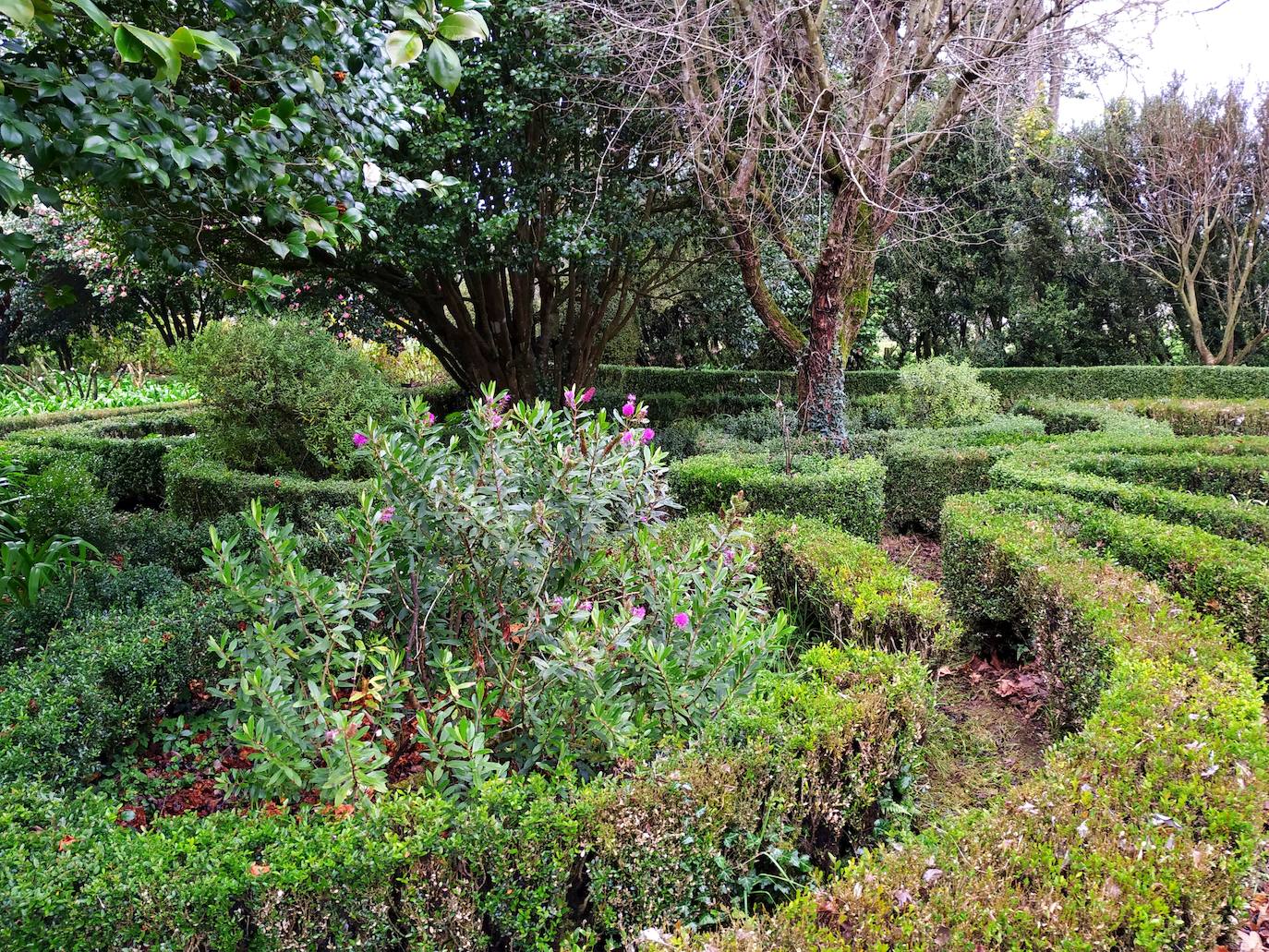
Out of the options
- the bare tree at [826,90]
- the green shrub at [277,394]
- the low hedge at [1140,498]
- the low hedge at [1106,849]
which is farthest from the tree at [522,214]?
the low hedge at [1106,849]

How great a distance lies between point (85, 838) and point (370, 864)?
76cm

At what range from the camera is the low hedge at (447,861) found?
5.83ft

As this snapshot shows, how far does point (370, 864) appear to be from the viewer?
1845 mm

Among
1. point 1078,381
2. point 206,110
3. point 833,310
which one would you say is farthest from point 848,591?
point 1078,381

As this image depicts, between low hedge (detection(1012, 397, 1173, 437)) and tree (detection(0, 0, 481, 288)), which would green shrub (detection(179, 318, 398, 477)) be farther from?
low hedge (detection(1012, 397, 1173, 437))

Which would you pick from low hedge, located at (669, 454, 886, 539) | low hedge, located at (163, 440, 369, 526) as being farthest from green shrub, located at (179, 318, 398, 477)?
low hedge, located at (669, 454, 886, 539)

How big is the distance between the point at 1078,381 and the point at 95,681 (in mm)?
15769

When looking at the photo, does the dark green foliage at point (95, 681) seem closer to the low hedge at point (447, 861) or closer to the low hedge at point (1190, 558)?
the low hedge at point (447, 861)

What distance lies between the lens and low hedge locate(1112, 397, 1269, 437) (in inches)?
370

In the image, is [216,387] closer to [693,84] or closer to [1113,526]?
[693,84]

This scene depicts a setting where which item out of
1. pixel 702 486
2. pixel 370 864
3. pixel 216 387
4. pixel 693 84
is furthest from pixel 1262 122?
pixel 370 864

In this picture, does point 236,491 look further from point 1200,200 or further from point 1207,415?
point 1200,200

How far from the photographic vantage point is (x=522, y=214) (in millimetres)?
8500

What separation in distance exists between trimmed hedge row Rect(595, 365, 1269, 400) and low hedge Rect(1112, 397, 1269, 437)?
3180 millimetres
